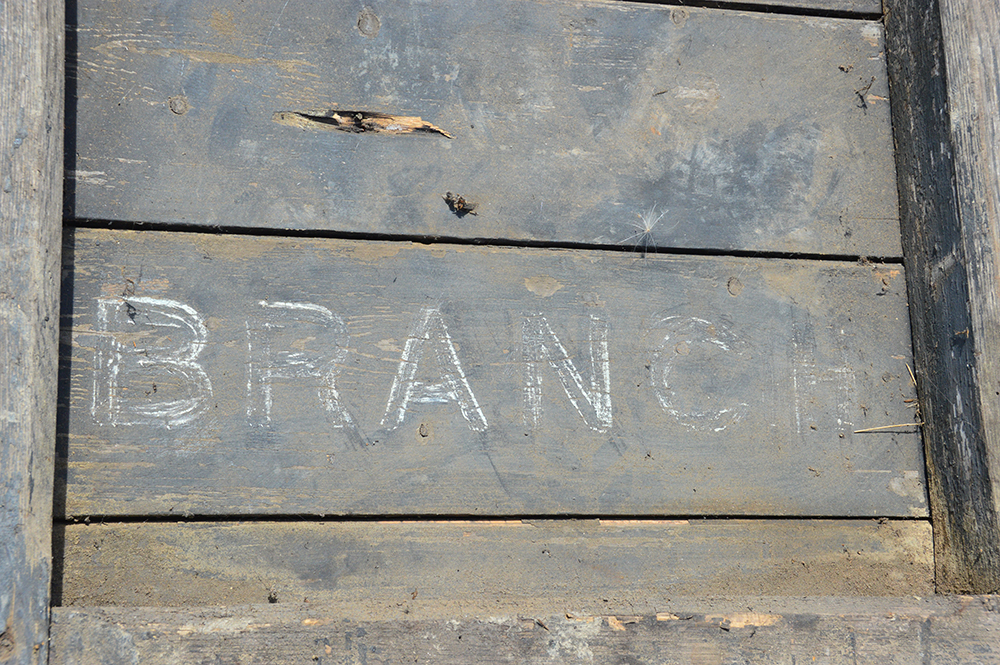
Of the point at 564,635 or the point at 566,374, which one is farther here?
the point at 566,374

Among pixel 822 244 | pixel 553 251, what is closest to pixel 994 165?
pixel 822 244

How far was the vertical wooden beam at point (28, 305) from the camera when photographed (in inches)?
38.9

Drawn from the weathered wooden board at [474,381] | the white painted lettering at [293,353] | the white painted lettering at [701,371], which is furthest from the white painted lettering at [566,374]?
the white painted lettering at [293,353]

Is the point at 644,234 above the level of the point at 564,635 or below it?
above

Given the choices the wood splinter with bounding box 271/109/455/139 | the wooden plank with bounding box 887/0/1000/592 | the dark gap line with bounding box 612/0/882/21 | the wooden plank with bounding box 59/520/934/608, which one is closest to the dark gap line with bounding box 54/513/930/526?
the wooden plank with bounding box 59/520/934/608

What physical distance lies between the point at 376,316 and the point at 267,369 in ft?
0.74

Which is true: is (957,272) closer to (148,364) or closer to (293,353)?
(293,353)

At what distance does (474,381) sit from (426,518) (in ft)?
0.91

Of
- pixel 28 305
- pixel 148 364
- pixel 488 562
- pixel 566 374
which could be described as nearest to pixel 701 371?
pixel 566 374

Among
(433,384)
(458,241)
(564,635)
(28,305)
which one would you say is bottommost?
(564,635)

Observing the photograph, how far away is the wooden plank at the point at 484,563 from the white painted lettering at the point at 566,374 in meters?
0.21

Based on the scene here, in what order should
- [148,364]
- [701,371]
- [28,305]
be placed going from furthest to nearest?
[701,371], [148,364], [28,305]

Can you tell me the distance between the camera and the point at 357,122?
1.28 metres

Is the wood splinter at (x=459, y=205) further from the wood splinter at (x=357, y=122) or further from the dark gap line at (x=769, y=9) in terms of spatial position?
the dark gap line at (x=769, y=9)
